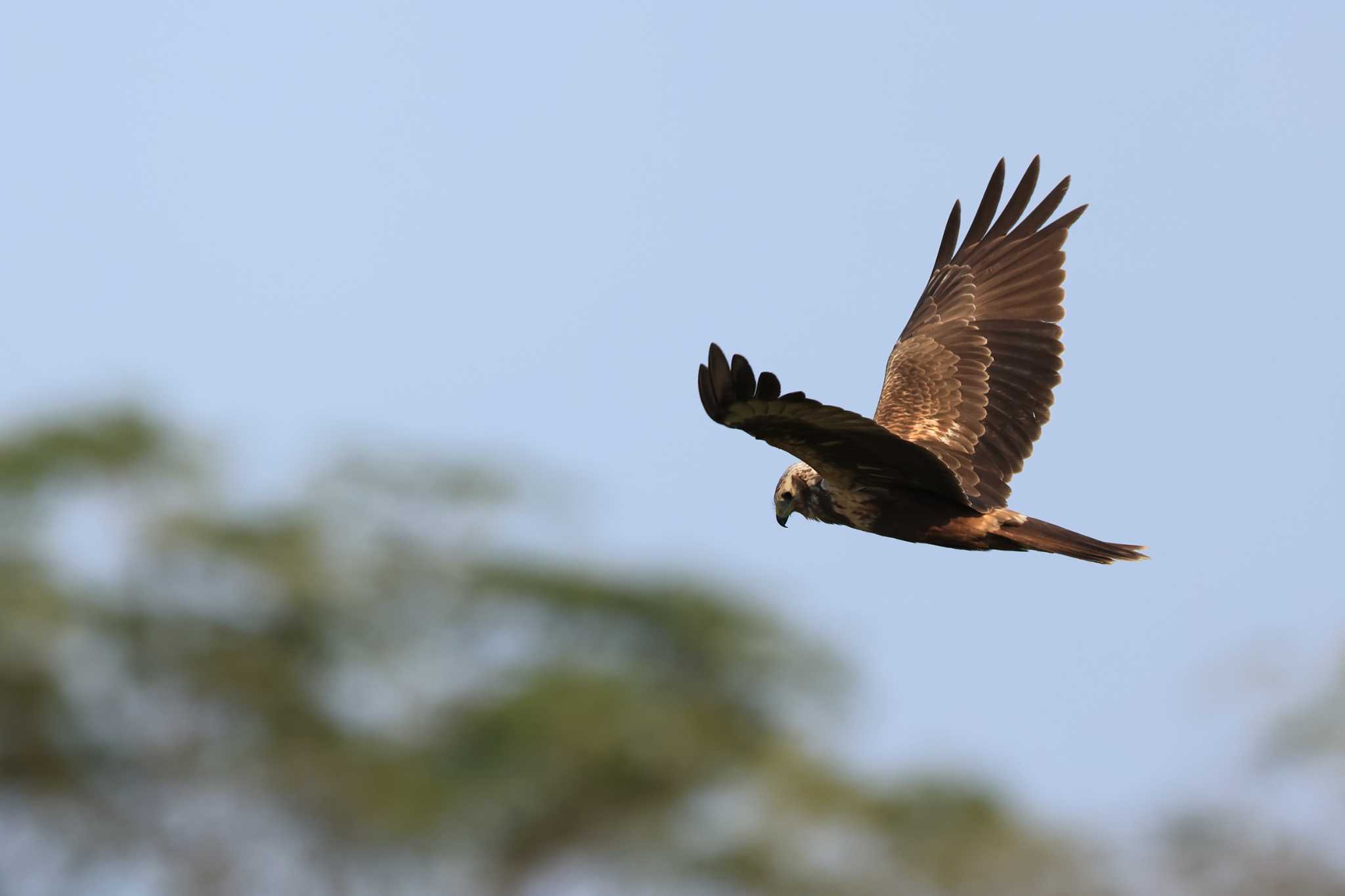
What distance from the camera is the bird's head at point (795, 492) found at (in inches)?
364

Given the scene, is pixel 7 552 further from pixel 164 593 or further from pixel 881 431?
pixel 881 431

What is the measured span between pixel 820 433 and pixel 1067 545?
1.33m

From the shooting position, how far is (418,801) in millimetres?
33281

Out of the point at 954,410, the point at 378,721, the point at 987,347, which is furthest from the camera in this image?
the point at 378,721

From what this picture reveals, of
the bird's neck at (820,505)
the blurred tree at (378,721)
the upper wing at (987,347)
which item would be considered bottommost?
the bird's neck at (820,505)

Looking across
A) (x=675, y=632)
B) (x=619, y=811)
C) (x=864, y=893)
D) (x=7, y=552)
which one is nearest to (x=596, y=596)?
(x=675, y=632)

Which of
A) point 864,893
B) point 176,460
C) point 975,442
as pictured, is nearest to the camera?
point 975,442

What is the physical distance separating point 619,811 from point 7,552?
10.1 m

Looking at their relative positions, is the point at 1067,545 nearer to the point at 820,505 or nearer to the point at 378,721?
the point at 820,505

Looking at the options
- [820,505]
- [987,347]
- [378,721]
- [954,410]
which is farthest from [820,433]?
[378,721]

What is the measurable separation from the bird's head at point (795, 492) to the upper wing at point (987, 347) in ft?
1.96

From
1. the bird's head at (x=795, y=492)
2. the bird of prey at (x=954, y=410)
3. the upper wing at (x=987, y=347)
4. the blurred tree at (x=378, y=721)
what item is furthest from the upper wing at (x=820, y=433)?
the blurred tree at (x=378, y=721)

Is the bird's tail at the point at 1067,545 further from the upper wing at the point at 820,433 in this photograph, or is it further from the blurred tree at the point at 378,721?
the blurred tree at the point at 378,721

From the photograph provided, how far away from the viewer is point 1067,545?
29.5ft
